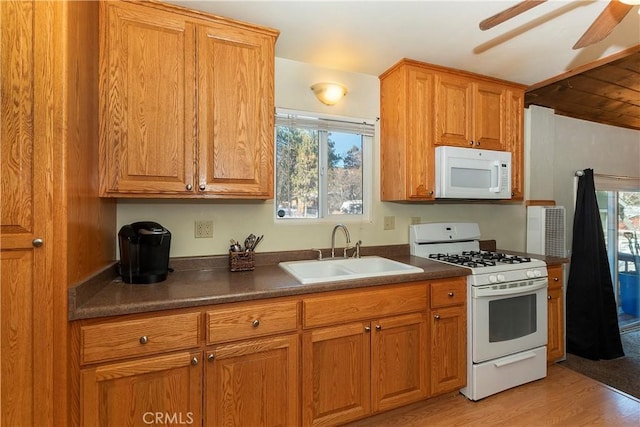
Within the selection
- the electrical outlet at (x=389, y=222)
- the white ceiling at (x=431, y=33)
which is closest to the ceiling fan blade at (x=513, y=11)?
the white ceiling at (x=431, y=33)

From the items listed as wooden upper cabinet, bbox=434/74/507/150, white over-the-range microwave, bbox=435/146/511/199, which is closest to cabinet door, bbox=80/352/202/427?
white over-the-range microwave, bbox=435/146/511/199

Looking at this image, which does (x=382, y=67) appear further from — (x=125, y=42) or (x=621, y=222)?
(x=621, y=222)

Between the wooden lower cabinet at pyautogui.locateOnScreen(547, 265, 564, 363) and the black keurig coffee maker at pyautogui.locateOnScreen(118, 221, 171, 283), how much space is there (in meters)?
2.75

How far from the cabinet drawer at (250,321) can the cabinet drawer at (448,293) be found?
2.98 ft

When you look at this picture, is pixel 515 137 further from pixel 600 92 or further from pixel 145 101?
pixel 145 101

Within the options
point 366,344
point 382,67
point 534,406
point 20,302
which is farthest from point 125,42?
point 534,406

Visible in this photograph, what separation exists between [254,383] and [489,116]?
2.51 m

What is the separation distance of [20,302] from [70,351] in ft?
0.85

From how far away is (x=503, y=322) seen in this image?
2100mm

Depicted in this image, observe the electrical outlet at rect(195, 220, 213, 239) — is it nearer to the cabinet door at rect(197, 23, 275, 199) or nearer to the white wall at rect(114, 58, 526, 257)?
the white wall at rect(114, 58, 526, 257)

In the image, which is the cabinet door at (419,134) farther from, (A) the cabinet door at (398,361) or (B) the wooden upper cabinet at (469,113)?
(A) the cabinet door at (398,361)

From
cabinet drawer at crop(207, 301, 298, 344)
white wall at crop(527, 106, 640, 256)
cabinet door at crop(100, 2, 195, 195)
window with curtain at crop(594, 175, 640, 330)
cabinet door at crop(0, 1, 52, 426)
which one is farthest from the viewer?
window with curtain at crop(594, 175, 640, 330)

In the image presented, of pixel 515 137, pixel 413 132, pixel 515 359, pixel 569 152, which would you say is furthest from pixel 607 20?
pixel 569 152

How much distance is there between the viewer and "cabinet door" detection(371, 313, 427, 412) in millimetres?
1774
